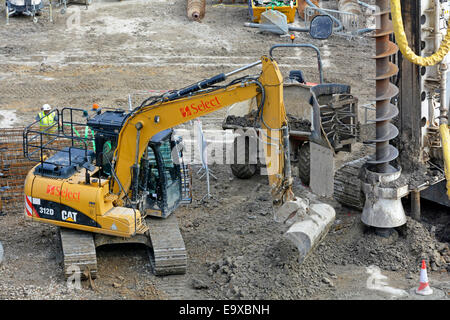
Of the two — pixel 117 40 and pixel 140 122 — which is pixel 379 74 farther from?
pixel 117 40

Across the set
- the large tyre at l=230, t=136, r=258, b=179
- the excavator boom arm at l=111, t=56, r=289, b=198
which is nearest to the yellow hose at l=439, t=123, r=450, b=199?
the excavator boom arm at l=111, t=56, r=289, b=198

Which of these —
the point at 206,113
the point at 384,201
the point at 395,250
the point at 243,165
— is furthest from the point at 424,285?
the point at 243,165

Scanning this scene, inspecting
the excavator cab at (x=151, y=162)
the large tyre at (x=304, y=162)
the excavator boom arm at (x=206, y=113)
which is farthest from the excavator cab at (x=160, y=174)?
the large tyre at (x=304, y=162)

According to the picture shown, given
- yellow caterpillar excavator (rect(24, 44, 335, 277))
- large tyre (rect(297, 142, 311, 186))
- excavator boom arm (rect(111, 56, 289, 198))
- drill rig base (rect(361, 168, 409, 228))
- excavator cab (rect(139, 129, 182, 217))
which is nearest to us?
excavator boom arm (rect(111, 56, 289, 198))

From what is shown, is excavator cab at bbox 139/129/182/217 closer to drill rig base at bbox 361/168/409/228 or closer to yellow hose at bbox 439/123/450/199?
drill rig base at bbox 361/168/409/228

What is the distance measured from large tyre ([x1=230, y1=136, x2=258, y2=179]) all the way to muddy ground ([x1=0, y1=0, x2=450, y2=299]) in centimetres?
19

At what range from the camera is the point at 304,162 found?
15.4 metres

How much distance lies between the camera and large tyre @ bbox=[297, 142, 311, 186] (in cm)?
1534

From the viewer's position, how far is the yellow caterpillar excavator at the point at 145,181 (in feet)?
37.6

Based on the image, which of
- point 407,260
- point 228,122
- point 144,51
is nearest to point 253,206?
point 228,122

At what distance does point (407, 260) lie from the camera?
40.8 ft

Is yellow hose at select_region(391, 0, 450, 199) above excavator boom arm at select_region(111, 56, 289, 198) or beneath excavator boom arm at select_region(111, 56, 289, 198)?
above

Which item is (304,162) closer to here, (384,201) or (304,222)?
(384,201)

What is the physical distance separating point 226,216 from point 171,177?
1.77m
